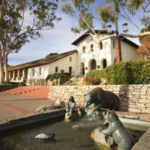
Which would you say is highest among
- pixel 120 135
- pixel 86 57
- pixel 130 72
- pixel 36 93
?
pixel 86 57

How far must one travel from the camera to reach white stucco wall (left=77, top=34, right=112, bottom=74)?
19172 millimetres

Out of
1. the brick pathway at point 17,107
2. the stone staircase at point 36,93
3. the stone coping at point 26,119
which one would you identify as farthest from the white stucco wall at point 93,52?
the stone coping at point 26,119

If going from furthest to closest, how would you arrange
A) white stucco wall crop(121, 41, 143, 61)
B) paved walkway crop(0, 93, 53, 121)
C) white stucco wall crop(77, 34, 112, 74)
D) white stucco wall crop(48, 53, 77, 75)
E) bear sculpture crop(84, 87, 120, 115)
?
white stucco wall crop(48, 53, 77, 75) → white stucco wall crop(121, 41, 143, 61) → white stucco wall crop(77, 34, 112, 74) → paved walkway crop(0, 93, 53, 121) → bear sculpture crop(84, 87, 120, 115)

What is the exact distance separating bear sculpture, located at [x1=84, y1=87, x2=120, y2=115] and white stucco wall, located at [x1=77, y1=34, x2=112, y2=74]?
1519cm

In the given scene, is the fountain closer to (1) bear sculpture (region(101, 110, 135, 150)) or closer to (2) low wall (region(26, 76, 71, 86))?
(1) bear sculpture (region(101, 110, 135, 150))

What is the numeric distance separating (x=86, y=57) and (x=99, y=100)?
1911 cm

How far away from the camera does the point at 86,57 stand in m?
22.4

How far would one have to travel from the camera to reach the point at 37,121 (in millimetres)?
3621

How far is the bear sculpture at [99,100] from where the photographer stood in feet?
11.9

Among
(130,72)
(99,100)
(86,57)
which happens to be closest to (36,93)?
(130,72)

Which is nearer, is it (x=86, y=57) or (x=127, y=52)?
(x=127, y=52)

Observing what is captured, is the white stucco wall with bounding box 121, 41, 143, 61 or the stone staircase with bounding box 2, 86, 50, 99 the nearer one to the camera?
the stone staircase with bounding box 2, 86, 50, 99

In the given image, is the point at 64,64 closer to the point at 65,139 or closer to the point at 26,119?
the point at 26,119

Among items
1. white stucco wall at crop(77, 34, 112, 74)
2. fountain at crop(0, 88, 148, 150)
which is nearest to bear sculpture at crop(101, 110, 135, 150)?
fountain at crop(0, 88, 148, 150)
